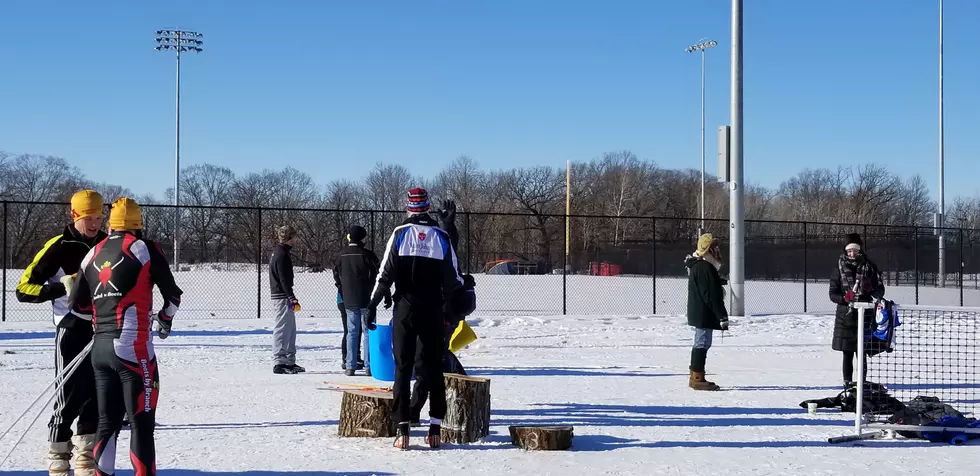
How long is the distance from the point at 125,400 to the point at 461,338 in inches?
145

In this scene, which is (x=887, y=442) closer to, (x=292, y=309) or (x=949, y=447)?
(x=949, y=447)

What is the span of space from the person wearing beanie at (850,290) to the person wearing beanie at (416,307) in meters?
4.15

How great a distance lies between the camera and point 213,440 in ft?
22.2

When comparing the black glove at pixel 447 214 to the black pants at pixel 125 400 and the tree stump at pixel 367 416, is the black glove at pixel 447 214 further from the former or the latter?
the black pants at pixel 125 400

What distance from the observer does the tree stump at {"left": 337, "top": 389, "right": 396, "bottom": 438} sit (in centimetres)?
680

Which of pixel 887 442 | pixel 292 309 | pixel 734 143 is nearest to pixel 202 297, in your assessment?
pixel 734 143

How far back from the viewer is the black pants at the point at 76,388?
5.31m

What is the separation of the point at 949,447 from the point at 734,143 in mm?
12172

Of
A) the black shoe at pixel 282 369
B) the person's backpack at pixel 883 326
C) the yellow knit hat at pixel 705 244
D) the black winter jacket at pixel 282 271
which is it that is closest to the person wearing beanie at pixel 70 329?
the black winter jacket at pixel 282 271

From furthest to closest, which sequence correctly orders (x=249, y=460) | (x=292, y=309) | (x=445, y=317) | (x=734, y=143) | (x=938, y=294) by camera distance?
1. (x=938, y=294)
2. (x=734, y=143)
3. (x=292, y=309)
4. (x=445, y=317)
5. (x=249, y=460)

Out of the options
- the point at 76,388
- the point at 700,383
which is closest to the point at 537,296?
the point at 700,383

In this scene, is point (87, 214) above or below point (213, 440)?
above

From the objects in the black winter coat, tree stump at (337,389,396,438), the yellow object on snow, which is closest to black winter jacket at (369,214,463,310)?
tree stump at (337,389,396,438)

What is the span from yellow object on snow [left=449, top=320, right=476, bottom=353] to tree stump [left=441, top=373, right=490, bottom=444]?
1.26 metres
